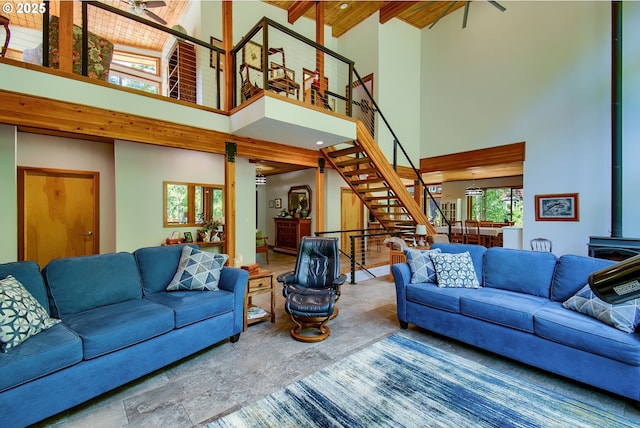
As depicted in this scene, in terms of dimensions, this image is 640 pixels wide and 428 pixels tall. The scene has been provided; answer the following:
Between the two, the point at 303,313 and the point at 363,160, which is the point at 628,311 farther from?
the point at 363,160

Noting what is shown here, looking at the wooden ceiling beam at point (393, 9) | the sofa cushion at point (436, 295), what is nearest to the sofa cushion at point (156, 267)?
the sofa cushion at point (436, 295)

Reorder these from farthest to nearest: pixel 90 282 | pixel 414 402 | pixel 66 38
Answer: pixel 66 38, pixel 90 282, pixel 414 402

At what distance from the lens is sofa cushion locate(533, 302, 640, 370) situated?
211cm

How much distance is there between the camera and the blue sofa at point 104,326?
1.88 m

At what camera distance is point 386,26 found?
7.50 m

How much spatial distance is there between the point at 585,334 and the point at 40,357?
3780 millimetres

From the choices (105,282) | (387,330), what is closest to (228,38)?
(105,282)

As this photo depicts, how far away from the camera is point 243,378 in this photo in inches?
98.4

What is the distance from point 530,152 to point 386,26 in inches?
178

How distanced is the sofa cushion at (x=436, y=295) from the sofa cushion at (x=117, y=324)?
246 centimetres

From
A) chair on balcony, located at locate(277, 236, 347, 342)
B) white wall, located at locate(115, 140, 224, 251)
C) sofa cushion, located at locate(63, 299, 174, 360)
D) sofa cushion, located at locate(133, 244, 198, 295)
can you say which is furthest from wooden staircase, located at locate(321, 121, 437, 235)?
sofa cushion, located at locate(63, 299, 174, 360)

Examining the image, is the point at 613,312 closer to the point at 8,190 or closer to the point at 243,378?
the point at 243,378

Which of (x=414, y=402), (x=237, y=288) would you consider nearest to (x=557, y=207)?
(x=414, y=402)

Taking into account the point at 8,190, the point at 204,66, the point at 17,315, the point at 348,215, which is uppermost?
the point at 204,66
